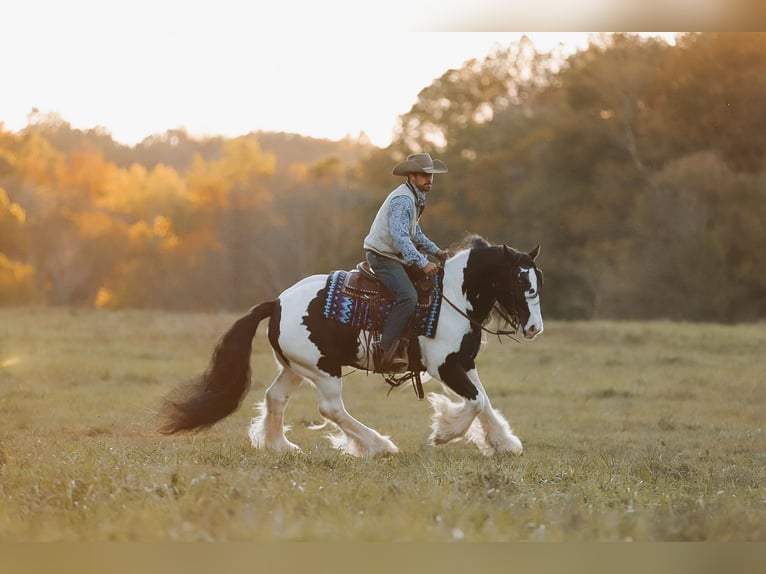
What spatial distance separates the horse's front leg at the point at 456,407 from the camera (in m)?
8.58

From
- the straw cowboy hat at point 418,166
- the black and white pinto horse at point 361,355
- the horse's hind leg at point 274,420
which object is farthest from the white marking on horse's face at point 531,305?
the horse's hind leg at point 274,420

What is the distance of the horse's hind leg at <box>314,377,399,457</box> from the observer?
8727 millimetres

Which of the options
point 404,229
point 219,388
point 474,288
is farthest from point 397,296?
point 219,388

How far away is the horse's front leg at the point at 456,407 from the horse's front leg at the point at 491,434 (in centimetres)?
14

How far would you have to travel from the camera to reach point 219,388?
910cm

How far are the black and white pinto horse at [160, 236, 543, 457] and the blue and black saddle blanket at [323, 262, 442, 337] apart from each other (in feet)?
0.24

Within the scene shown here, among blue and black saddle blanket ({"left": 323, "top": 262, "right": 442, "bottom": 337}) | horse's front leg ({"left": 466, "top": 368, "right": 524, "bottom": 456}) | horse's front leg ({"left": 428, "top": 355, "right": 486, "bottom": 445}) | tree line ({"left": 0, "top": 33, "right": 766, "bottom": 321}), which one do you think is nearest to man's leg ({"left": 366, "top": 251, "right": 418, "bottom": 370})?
blue and black saddle blanket ({"left": 323, "top": 262, "right": 442, "bottom": 337})

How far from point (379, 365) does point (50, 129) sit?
25.6 m

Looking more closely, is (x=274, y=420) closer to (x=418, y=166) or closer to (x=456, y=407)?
(x=456, y=407)

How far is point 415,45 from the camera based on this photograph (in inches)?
897

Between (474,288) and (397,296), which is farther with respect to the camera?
(474,288)

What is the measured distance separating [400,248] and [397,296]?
41 cm

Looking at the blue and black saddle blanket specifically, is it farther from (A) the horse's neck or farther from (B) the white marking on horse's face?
(B) the white marking on horse's face

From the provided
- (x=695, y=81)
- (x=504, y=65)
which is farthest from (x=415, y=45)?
(x=504, y=65)
